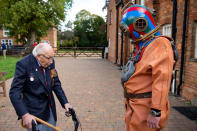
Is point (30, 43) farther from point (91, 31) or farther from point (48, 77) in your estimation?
point (91, 31)

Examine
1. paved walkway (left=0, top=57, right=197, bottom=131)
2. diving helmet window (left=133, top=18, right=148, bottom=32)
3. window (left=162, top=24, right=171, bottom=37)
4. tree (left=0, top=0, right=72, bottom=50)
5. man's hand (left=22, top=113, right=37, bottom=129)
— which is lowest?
paved walkway (left=0, top=57, right=197, bottom=131)

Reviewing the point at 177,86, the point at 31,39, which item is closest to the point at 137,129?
the point at 177,86

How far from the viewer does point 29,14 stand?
23500 mm

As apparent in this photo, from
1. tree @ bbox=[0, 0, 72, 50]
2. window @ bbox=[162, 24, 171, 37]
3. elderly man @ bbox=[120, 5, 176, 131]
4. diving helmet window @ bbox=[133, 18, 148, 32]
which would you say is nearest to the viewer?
elderly man @ bbox=[120, 5, 176, 131]

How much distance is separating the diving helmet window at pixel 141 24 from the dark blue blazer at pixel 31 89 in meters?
1.34

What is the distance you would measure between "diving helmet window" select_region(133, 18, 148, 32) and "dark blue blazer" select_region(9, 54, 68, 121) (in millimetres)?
1344

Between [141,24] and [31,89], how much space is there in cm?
165

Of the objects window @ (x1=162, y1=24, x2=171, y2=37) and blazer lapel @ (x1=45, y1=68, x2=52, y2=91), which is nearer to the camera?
blazer lapel @ (x1=45, y1=68, x2=52, y2=91)

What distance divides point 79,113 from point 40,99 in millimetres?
2760

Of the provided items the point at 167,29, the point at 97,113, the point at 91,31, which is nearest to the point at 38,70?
the point at 97,113

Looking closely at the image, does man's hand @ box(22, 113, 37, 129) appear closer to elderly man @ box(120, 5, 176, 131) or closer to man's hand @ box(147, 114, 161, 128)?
elderly man @ box(120, 5, 176, 131)

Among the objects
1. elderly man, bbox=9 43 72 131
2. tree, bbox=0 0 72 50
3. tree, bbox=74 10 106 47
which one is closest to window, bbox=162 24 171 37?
elderly man, bbox=9 43 72 131

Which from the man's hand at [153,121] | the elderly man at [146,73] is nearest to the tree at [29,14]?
the elderly man at [146,73]

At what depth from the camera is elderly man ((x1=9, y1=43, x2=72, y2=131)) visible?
7.39 feet
